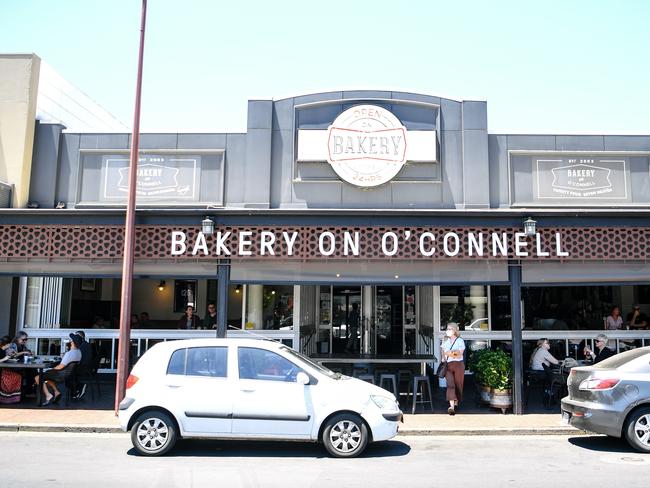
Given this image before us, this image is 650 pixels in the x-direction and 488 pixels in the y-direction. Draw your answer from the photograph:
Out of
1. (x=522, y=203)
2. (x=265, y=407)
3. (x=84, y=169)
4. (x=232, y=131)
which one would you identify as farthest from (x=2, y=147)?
(x=522, y=203)

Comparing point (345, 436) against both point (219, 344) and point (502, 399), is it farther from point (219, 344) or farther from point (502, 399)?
point (502, 399)

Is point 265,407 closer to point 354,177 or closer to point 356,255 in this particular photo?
point 356,255

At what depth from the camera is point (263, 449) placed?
827cm

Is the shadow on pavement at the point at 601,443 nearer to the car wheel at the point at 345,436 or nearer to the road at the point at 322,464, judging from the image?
the road at the point at 322,464

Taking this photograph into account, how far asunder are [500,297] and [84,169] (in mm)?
10533

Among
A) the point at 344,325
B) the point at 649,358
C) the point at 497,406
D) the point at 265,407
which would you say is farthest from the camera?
the point at 344,325

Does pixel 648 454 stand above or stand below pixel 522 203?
below

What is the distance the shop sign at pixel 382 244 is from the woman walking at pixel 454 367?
1567mm

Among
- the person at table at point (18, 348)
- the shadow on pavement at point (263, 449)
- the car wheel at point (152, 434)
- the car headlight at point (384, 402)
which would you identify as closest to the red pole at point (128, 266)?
the shadow on pavement at point (263, 449)

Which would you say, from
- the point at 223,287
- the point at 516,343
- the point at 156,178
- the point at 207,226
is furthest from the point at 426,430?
the point at 156,178

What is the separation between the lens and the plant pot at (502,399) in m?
10.9

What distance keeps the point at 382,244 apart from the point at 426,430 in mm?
3530

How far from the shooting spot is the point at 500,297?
1459cm

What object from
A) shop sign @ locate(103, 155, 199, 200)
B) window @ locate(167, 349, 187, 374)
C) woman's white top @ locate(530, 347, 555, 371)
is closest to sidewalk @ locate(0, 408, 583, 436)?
woman's white top @ locate(530, 347, 555, 371)
